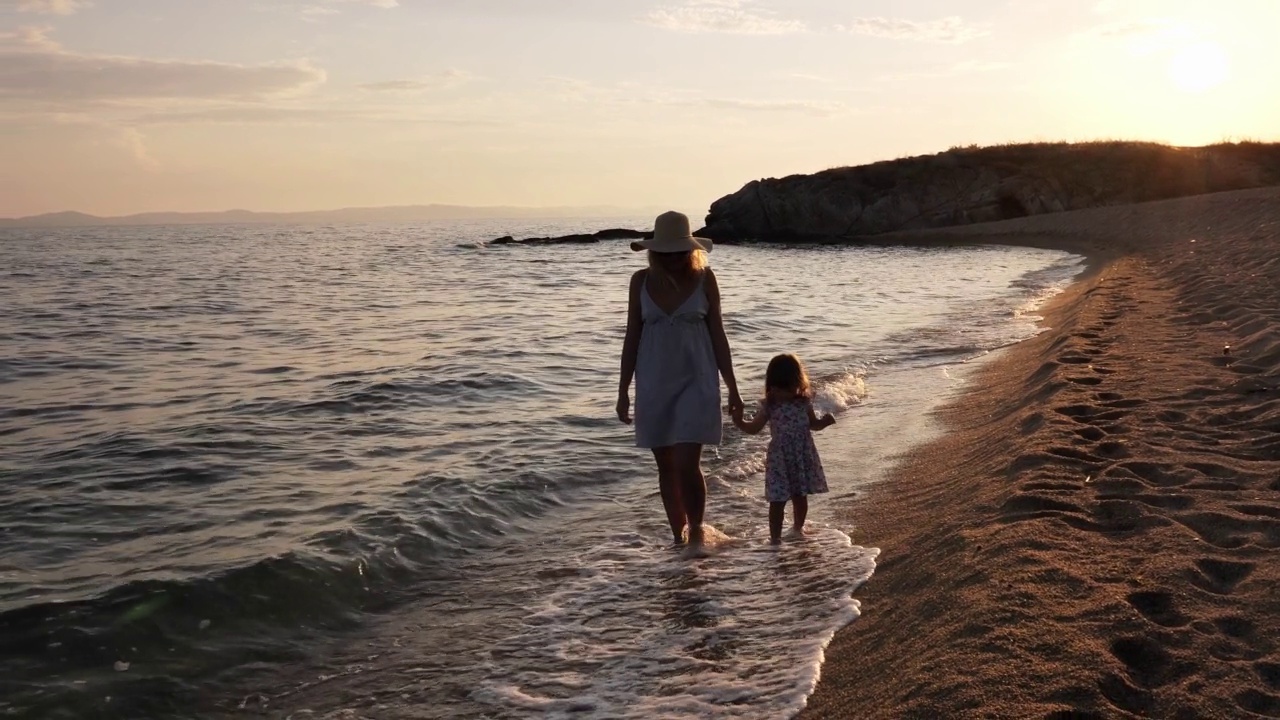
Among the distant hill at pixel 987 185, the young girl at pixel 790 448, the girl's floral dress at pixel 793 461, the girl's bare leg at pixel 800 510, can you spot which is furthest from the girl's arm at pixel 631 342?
the distant hill at pixel 987 185

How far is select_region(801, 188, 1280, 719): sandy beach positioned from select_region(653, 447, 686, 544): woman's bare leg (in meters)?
0.98

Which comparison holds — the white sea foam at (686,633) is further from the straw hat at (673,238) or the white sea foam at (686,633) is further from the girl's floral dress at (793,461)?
the straw hat at (673,238)

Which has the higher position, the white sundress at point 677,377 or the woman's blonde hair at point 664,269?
the woman's blonde hair at point 664,269

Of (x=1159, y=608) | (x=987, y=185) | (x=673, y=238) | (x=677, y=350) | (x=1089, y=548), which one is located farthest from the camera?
(x=987, y=185)

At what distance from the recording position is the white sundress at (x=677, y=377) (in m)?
5.52

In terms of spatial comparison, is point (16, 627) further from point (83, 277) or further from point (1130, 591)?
point (83, 277)

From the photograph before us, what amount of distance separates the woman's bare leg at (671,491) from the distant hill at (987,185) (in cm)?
5249

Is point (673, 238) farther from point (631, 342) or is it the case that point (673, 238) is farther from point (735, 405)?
point (735, 405)

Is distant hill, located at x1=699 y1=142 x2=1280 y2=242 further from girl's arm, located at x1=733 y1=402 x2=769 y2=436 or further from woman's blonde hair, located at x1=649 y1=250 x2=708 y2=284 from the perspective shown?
woman's blonde hair, located at x1=649 y1=250 x2=708 y2=284

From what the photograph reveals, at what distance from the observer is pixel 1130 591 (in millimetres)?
3596

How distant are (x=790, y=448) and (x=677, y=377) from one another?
79 centimetres

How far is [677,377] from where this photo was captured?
5.55 meters

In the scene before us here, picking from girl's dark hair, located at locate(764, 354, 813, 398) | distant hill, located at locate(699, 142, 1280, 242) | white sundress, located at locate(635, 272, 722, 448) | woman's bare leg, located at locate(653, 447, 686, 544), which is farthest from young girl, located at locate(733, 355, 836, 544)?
distant hill, located at locate(699, 142, 1280, 242)

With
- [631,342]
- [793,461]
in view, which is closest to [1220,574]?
[793,461]
